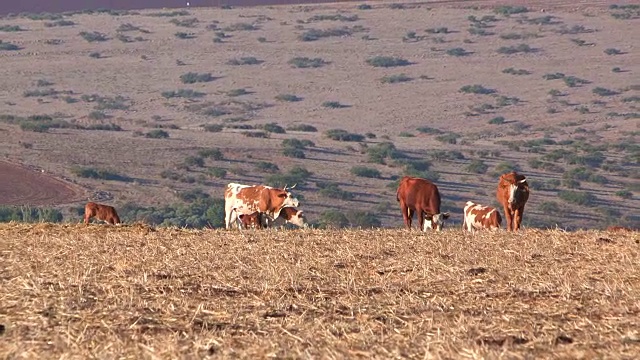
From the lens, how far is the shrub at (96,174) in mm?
45094

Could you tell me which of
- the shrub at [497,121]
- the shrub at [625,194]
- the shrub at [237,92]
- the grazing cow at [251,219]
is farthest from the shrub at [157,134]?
the grazing cow at [251,219]

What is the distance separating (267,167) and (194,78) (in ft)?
97.5

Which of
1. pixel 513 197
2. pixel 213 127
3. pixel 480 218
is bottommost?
pixel 213 127

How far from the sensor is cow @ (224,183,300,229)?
24.3 m

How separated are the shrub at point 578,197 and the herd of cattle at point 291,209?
73.3 feet

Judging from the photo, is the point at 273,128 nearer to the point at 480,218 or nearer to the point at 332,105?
the point at 332,105

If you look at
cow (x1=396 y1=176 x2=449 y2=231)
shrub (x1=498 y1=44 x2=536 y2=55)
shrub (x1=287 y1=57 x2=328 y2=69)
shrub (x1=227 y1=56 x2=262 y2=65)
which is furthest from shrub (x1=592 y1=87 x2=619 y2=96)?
cow (x1=396 y1=176 x2=449 y2=231)

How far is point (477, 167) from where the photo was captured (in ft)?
169

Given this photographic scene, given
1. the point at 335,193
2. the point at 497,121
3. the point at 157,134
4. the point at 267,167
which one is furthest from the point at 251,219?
the point at 497,121

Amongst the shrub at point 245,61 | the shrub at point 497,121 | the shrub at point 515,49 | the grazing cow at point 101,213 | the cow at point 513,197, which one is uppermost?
the cow at point 513,197

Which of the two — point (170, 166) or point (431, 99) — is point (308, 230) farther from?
point (431, 99)

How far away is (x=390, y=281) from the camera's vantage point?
35.6 feet

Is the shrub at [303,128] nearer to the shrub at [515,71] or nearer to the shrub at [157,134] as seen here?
the shrub at [157,134]

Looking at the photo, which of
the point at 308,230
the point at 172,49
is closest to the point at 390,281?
the point at 308,230
